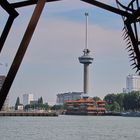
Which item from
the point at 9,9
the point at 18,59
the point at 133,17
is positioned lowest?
the point at 18,59

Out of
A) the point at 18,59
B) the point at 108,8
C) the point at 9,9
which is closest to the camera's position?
the point at 18,59

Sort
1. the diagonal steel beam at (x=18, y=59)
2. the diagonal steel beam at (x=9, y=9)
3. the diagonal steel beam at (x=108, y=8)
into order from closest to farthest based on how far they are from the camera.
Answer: the diagonal steel beam at (x=18, y=59)
the diagonal steel beam at (x=108, y=8)
the diagonal steel beam at (x=9, y=9)

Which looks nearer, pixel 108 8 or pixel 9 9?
pixel 108 8

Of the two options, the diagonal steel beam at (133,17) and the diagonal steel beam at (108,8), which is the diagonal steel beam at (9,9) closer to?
the diagonal steel beam at (108,8)

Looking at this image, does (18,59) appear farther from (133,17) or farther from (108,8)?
(133,17)

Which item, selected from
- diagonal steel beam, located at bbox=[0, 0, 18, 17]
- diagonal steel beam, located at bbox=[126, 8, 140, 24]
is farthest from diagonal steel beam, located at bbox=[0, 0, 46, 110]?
diagonal steel beam, located at bbox=[126, 8, 140, 24]

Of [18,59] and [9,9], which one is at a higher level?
[9,9]

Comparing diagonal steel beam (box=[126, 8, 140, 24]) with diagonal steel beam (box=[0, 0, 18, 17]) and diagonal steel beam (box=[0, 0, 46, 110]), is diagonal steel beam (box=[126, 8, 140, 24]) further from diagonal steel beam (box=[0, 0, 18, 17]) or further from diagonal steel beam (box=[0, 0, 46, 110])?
diagonal steel beam (box=[0, 0, 46, 110])

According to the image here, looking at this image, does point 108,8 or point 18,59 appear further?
point 108,8

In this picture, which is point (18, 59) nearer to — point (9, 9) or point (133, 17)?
point (9, 9)

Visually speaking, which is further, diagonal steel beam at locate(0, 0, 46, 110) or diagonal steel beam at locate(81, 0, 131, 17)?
diagonal steel beam at locate(81, 0, 131, 17)

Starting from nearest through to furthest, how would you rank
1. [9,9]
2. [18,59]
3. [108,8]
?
1. [18,59]
2. [108,8]
3. [9,9]

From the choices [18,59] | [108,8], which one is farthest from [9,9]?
[108,8]

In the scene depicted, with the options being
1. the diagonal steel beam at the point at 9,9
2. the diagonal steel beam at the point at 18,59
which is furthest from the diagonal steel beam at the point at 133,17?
the diagonal steel beam at the point at 18,59
